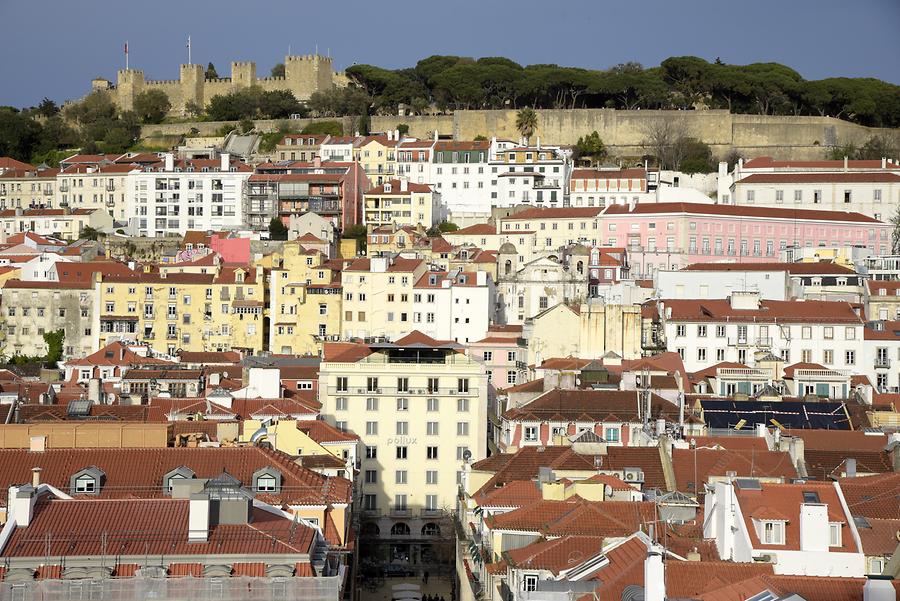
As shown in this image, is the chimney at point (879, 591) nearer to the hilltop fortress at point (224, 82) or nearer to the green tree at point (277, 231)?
the green tree at point (277, 231)

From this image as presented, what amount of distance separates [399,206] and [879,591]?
65.6 meters

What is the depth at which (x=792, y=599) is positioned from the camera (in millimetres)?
17031

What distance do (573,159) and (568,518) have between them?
68.4 metres

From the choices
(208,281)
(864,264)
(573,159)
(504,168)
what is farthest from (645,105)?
(208,281)

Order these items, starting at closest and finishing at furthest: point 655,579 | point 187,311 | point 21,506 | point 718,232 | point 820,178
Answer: point 655,579, point 21,506, point 187,311, point 718,232, point 820,178

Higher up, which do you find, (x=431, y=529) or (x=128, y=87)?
(x=128, y=87)

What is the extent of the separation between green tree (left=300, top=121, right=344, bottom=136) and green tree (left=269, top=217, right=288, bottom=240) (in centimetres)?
2053

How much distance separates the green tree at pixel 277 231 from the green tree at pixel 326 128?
20.5m

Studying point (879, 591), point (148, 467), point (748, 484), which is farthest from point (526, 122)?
point (879, 591)

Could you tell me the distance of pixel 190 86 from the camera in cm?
11275

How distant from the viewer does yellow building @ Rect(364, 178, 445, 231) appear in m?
81.1

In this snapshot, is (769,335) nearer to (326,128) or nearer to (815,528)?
(815,528)

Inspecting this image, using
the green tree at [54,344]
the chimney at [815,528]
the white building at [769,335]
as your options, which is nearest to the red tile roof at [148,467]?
the chimney at [815,528]

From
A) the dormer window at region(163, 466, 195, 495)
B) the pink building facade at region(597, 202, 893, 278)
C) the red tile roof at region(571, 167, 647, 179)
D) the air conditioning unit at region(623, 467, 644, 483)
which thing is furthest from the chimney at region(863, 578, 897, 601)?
the red tile roof at region(571, 167, 647, 179)
